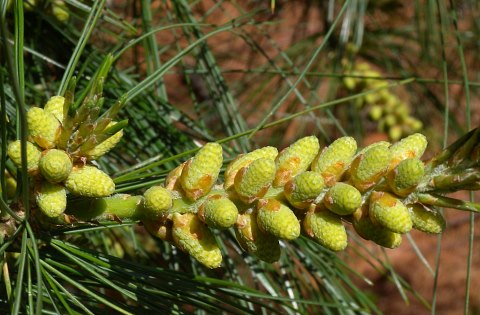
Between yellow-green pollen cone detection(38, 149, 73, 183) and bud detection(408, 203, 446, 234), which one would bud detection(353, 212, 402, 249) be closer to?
bud detection(408, 203, 446, 234)

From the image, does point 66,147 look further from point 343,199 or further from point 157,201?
point 343,199

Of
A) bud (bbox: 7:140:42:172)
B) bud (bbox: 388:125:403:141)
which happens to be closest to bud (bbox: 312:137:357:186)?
bud (bbox: 7:140:42:172)

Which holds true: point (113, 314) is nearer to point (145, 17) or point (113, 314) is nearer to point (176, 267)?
point (176, 267)

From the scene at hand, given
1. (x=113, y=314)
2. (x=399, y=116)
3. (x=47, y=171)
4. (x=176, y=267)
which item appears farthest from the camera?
(x=399, y=116)

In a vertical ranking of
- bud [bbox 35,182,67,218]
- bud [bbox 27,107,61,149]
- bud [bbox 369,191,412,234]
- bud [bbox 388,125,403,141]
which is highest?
bud [bbox 27,107,61,149]

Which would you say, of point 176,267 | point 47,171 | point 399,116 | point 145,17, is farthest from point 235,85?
point 47,171

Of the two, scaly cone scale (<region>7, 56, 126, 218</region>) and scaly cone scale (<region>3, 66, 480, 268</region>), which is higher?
scaly cone scale (<region>7, 56, 126, 218</region>)
